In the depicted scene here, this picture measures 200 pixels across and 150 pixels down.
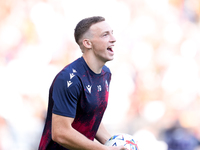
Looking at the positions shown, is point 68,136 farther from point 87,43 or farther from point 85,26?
point 85,26

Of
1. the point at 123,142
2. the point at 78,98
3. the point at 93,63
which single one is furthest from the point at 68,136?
the point at 93,63

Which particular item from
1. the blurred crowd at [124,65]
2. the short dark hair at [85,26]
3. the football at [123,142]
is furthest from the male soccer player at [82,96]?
the blurred crowd at [124,65]

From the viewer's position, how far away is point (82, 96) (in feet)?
7.38

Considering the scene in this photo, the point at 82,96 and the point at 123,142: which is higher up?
the point at 82,96

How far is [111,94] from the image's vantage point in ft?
16.7

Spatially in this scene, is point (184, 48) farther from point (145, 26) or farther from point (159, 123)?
point (159, 123)

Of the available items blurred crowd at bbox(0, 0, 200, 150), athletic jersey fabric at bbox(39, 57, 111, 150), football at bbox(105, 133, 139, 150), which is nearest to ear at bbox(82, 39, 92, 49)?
athletic jersey fabric at bbox(39, 57, 111, 150)

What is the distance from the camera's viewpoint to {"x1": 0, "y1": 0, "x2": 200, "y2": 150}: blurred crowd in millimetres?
4680

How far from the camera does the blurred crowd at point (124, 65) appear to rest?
468cm

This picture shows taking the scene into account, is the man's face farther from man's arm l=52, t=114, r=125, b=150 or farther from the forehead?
man's arm l=52, t=114, r=125, b=150

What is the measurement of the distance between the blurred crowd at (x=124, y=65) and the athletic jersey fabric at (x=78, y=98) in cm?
240

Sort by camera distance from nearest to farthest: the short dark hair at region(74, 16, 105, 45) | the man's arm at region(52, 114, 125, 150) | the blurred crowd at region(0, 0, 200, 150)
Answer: the man's arm at region(52, 114, 125, 150), the short dark hair at region(74, 16, 105, 45), the blurred crowd at region(0, 0, 200, 150)

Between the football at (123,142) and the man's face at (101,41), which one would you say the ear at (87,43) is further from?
the football at (123,142)

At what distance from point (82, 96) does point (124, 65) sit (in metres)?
2.93
